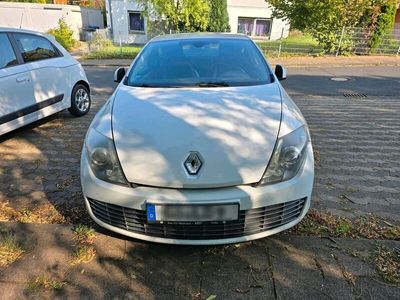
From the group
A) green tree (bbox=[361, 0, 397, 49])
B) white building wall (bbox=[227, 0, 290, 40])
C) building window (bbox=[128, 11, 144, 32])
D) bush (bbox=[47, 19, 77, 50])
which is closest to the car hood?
green tree (bbox=[361, 0, 397, 49])

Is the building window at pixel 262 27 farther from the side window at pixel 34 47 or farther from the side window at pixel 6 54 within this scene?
the side window at pixel 6 54

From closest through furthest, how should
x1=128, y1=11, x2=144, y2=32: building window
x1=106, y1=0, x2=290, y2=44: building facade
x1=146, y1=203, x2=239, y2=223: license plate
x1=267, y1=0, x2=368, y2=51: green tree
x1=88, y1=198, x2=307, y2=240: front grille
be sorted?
x1=146, y1=203, x2=239, y2=223: license plate
x1=88, y1=198, x2=307, y2=240: front grille
x1=267, y1=0, x2=368, y2=51: green tree
x1=106, y1=0, x2=290, y2=44: building facade
x1=128, y1=11, x2=144, y2=32: building window

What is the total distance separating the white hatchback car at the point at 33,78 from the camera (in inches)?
169

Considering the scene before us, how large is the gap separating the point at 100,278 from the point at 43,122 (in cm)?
420

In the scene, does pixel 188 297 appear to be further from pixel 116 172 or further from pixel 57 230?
pixel 57 230

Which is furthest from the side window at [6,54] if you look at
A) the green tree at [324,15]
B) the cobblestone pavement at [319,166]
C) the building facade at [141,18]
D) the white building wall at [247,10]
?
the white building wall at [247,10]

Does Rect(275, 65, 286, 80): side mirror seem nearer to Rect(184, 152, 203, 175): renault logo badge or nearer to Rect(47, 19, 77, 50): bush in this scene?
Rect(184, 152, 203, 175): renault logo badge

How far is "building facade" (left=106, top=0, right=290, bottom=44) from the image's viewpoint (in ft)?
71.4

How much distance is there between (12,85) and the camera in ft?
14.1

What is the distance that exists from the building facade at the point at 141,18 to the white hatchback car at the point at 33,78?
17.6m

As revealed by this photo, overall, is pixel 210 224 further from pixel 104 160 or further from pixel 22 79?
pixel 22 79

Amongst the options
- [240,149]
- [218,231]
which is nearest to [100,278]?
[218,231]

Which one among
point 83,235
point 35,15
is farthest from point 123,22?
point 83,235

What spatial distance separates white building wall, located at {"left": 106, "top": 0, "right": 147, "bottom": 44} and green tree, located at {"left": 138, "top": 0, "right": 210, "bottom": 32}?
326cm
